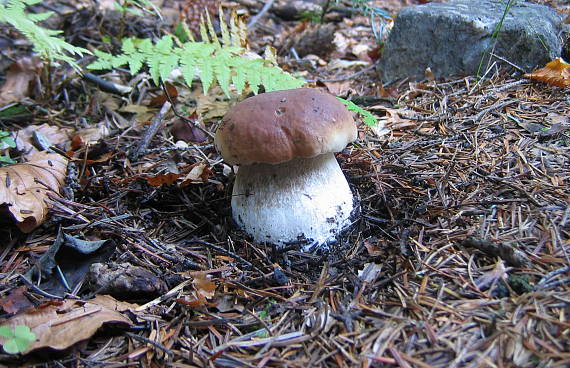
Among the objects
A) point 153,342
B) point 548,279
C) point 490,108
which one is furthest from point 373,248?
A: point 490,108

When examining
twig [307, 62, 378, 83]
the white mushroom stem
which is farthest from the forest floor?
twig [307, 62, 378, 83]

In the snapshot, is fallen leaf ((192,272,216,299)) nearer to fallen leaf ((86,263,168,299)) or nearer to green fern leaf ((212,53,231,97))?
fallen leaf ((86,263,168,299))

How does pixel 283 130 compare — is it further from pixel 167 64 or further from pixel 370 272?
pixel 167 64

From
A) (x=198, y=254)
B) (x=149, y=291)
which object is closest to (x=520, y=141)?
(x=198, y=254)

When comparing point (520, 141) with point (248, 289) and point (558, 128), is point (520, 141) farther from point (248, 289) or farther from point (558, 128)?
point (248, 289)

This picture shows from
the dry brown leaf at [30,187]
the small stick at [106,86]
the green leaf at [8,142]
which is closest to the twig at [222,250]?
the dry brown leaf at [30,187]
